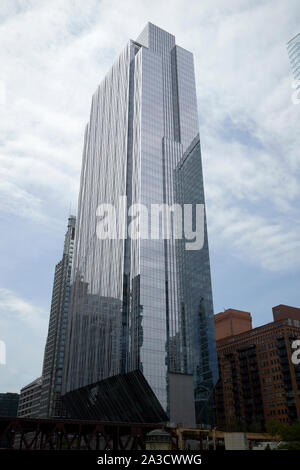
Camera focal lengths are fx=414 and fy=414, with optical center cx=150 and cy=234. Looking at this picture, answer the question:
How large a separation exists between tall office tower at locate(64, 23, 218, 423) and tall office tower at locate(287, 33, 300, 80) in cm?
3656

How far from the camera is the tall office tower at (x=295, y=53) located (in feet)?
481

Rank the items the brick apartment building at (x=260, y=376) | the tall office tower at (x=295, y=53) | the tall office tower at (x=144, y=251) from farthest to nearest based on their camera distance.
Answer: the tall office tower at (x=295, y=53)
the brick apartment building at (x=260, y=376)
the tall office tower at (x=144, y=251)

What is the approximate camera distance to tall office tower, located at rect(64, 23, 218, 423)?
102 m

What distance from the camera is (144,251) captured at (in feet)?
356

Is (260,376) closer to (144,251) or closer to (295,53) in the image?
(144,251)

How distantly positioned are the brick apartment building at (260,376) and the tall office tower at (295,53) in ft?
286

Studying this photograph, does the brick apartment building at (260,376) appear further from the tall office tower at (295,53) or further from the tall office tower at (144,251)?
the tall office tower at (295,53)

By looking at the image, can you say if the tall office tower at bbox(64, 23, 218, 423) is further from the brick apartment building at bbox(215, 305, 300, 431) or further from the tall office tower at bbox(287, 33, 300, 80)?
the brick apartment building at bbox(215, 305, 300, 431)

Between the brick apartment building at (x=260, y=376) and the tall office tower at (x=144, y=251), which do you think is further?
the brick apartment building at (x=260, y=376)

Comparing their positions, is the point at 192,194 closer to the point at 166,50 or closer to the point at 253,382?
the point at 166,50

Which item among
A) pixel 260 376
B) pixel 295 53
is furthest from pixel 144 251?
pixel 295 53

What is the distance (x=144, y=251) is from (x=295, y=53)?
9908 cm

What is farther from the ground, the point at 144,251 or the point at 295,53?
the point at 295,53

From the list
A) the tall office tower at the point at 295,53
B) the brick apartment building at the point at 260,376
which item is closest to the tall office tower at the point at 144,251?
the tall office tower at the point at 295,53
